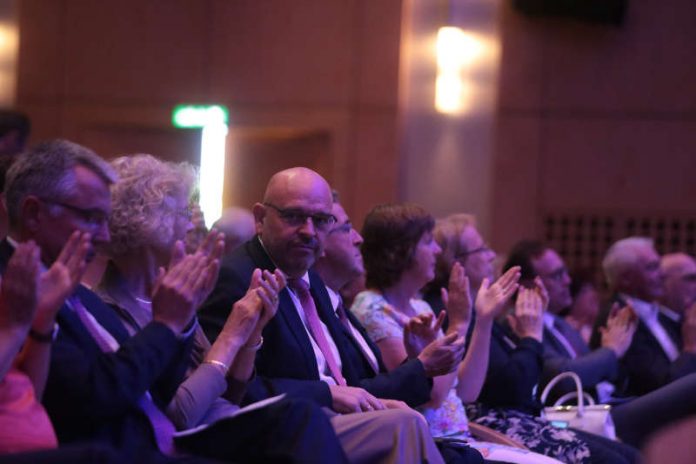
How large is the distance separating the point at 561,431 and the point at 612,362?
1.16 metres

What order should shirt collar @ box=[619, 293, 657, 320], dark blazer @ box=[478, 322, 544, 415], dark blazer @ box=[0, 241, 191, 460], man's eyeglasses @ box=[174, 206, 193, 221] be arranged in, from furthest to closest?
shirt collar @ box=[619, 293, 657, 320] → dark blazer @ box=[478, 322, 544, 415] → man's eyeglasses @ box=[174, 206, 193, 221] → dark blazer @ box=[0, 241, 191, 460]

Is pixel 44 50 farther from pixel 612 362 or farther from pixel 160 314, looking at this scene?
pixel 160 314

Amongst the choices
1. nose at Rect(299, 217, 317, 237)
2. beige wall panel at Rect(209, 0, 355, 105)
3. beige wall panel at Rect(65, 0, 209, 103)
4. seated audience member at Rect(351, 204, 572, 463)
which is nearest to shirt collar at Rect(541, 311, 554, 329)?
seated audience member at Rect(351, 204, 572, 463)

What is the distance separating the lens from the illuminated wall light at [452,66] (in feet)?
30.2

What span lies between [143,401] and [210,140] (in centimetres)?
580

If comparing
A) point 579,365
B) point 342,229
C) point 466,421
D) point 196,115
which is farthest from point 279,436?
point 196,115

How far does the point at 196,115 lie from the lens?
865 cm

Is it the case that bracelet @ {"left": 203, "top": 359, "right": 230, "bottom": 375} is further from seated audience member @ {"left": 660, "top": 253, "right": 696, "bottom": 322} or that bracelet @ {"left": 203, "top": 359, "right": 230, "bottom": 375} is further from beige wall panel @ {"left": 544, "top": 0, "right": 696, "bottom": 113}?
beige wall panel @ {"left": 544, "top": 0, "right": 696, "bottom": 113}

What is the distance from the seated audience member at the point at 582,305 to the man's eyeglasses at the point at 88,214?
5317 mm

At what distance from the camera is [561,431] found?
189 inches

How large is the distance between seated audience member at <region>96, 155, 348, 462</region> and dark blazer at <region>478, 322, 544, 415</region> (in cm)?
172

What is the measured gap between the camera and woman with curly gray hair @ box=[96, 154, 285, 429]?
326cm

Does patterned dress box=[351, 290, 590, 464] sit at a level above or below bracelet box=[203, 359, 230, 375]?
below

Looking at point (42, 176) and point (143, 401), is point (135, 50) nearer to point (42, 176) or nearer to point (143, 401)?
point (42, 176)
